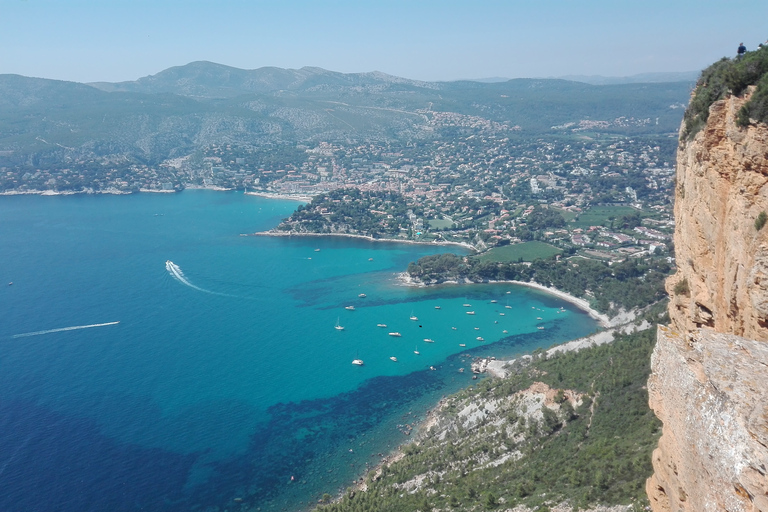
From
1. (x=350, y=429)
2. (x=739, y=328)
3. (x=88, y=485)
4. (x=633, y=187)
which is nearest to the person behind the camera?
(x=739, y=328)

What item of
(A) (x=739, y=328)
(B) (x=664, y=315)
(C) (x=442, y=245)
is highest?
(A) (x=739, y=328)

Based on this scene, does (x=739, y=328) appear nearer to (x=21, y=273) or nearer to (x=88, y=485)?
(x=88, y=485)

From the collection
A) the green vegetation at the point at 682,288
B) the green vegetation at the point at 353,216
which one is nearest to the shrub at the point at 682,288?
the green vegetation at the point at 682,288

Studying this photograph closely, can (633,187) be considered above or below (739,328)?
below

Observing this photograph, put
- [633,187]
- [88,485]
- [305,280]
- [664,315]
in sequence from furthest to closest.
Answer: [633,187], [305,280], [664,315], [88,485]

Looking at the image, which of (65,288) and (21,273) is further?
(21,273)

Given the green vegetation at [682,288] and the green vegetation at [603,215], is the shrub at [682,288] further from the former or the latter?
the green vegetation at [603,215]

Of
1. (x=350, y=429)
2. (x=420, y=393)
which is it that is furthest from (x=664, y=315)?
(x=350, y=429)
